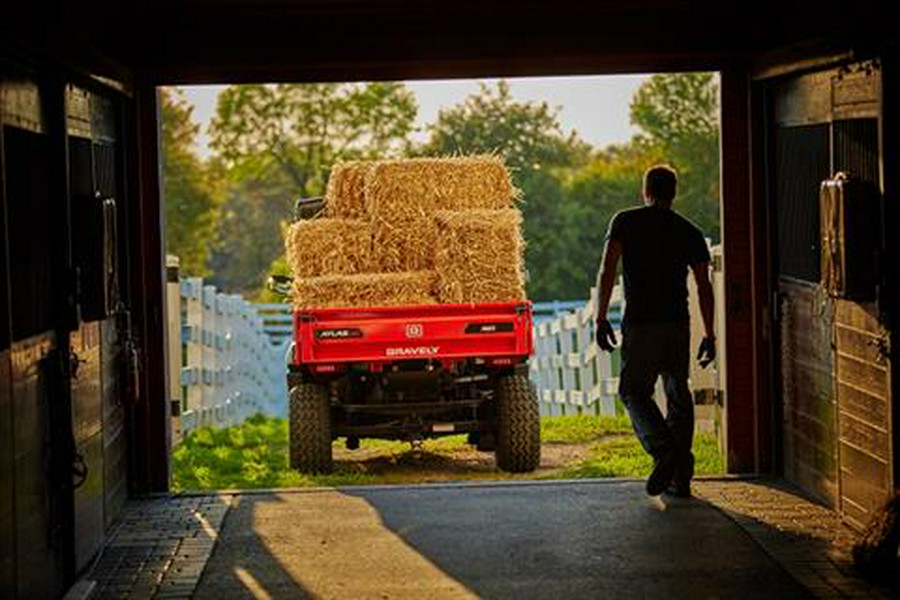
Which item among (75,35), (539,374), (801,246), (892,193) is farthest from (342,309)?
(539,374)

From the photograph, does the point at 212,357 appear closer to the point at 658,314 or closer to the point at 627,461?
the point at 627,461

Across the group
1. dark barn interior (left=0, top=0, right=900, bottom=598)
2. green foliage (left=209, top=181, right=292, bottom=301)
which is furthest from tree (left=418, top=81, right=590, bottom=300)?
dark barn interior (left=0, top=0, right=900, bottom=598)

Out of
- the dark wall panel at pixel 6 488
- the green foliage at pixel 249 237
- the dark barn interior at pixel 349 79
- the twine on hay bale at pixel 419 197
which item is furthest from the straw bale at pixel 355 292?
the green foliage at pixel 249 237

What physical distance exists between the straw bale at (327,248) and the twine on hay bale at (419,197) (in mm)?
114

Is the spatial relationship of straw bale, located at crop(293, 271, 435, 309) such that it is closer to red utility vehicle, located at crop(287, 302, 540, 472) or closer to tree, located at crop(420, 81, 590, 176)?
red utility vehicle, located at crop(287, 302, 540, 472)

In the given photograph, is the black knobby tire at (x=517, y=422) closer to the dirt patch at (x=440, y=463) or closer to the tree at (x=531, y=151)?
the dirt patch at (x=440, y=463)

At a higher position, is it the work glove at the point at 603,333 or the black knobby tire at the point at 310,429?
the work glove at the point at 603,333

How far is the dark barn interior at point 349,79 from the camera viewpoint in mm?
8742

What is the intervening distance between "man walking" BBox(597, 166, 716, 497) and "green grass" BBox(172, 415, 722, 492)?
9.44 ft

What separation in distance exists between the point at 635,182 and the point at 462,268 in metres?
26.1

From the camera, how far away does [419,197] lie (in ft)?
52.1

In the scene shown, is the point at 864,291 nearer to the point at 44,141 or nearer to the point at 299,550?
the point at 299,550

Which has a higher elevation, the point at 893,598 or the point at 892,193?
the point at 892,193

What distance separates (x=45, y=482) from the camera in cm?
884
